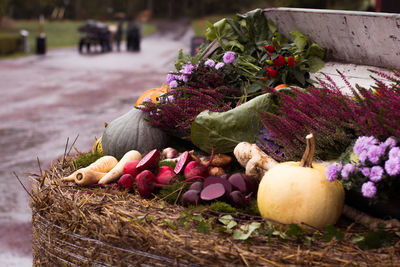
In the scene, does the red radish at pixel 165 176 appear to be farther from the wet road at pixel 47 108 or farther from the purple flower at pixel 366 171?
the purple flower at pixel 366 171

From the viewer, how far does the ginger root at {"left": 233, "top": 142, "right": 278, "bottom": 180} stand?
7.21 feet

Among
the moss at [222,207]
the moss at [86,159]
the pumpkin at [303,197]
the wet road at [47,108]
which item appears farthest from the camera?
Result: the wet road at [47,108]

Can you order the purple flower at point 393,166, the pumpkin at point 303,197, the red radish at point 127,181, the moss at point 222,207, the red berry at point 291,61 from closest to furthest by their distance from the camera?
the purple flower at point 393,166
the pumpkin at point 303,197
the moss at point 222,207
the red radish at point 127,181
the red berry at point 291,61

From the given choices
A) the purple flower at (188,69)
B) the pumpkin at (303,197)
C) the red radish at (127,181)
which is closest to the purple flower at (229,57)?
the purple flower at (188,69)

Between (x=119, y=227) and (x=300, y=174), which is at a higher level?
(x=300, y=174)

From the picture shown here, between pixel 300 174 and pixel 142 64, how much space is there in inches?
726

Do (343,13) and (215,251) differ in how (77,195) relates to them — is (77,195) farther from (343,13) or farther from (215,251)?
(343,13)

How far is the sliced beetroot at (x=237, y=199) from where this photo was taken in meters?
2.06

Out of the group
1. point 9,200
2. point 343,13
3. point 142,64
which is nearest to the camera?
point 343,13

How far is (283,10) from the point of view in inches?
122

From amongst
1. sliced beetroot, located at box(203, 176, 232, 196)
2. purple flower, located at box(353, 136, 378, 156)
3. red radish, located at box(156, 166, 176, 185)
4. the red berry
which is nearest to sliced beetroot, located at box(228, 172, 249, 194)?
sliced beetroot, located at box(203, 176, 232, 196)

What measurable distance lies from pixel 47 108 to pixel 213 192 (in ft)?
30.8

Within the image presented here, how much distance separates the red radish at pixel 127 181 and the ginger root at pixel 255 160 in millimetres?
510

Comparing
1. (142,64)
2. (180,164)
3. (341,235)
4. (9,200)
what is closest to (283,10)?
(180,164)
